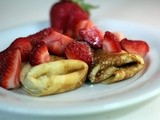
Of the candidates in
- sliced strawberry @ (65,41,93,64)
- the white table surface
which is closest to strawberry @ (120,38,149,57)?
sliced strawberry @ (65,41,93,64)

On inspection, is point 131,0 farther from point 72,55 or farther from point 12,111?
point 12,111

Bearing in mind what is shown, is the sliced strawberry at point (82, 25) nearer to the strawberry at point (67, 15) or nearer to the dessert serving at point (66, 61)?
the strawberry at point (67, 15)

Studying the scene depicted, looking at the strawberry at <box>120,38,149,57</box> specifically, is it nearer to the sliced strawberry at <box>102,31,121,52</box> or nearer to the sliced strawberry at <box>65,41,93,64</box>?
the sliced strawberry at <box>102,31,121,52</box>

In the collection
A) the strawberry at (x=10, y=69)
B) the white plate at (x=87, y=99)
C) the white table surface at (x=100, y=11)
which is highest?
the strawberry at (x=10, y=69)

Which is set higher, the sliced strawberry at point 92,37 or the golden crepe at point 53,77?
the sliced strawberry at point 92,37

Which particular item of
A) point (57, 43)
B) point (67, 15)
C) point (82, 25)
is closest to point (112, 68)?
point (57, 43)

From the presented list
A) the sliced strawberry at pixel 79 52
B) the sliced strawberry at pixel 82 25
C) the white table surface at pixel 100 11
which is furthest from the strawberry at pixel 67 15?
the sliced strawberry at pixel 79 52

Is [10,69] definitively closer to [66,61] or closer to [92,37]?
[66,61]
